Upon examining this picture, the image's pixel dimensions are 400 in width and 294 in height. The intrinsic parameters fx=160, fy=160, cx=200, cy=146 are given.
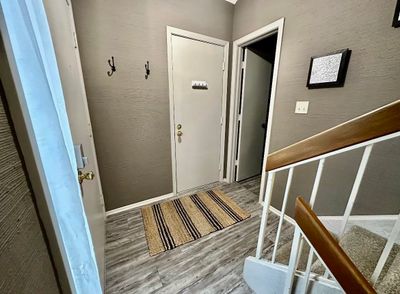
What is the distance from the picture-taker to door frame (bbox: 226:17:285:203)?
1.72m

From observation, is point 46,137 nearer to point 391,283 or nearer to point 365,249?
point 391,283

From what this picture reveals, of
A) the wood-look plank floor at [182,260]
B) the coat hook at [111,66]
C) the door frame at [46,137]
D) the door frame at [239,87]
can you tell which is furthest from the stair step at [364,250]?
the coat hook at [111,66]

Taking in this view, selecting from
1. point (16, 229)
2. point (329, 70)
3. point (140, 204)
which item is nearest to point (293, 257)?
point (16, 229)

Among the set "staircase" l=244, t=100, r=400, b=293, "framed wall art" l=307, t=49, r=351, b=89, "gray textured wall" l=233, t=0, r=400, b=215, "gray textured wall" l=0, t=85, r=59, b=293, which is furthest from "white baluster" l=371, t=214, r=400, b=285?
"framed wall art" l=307, t=49, r=351, b=89

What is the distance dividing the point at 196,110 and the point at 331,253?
1.95 m

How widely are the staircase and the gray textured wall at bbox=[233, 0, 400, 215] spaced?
361 mm

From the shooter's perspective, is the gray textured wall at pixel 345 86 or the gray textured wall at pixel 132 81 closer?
the gray textured wall at pixel 345 86

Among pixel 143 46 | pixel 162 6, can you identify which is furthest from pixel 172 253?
pixel 162 6

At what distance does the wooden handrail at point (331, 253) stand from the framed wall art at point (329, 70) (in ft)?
3.85

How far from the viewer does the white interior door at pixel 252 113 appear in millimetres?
2354

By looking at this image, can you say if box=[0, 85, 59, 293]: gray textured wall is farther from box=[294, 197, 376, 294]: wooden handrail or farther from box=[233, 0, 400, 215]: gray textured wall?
box=[233, 0, 400, 215]: gray textured wall

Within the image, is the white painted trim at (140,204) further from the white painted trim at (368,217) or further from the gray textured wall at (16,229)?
the white painted trim at (368,217)

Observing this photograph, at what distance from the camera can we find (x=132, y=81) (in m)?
1.74

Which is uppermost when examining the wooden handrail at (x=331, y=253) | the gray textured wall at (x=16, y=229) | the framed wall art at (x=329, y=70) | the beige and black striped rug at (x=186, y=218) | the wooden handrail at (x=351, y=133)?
the framed wall art at (x=329, y=70)
